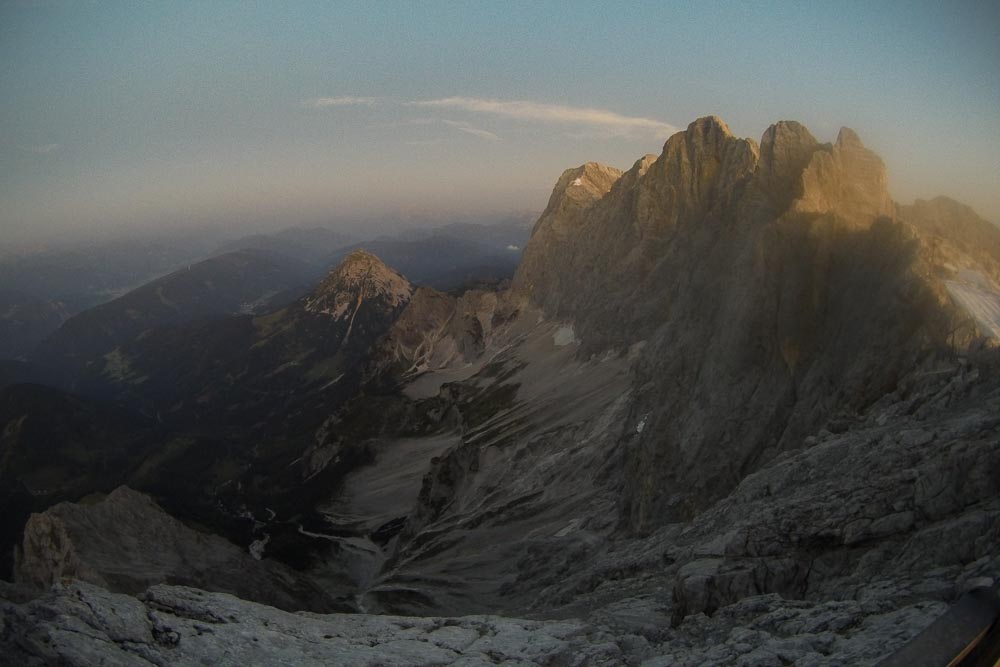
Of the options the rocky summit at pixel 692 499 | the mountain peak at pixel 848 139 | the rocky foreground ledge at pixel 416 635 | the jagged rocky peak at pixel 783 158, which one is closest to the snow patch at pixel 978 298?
the rocky summit at pixel 692 499

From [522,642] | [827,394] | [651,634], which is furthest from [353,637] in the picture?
[827,394]

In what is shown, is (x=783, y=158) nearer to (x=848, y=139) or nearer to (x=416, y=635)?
(x=848, y=139)

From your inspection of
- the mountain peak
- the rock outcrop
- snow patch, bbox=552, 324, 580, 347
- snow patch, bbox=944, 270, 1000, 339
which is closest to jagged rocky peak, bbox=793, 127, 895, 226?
the mountain peak

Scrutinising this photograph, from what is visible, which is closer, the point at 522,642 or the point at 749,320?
the point at 522,642

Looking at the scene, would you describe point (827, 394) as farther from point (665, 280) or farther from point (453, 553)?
point (665, 280)

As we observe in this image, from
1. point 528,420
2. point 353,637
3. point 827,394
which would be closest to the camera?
point 353,637

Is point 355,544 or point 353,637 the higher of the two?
point 353,637
